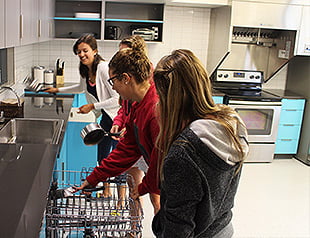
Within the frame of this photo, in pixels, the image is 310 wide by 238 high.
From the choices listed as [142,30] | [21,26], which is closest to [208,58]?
[142,30]

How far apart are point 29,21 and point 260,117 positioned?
314cm

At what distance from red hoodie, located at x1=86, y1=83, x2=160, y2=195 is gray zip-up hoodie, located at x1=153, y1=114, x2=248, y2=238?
1.14ft

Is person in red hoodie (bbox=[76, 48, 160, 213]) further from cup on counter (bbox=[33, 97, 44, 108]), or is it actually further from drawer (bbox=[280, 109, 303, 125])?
drawer (bbox=[280, 109, 303, 125])

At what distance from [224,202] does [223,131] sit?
314 mm

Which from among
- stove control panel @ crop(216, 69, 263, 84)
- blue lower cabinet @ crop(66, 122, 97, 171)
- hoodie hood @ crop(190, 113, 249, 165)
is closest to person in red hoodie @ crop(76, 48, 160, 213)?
hoodie hood @ crop(190, 113, 249, 165)

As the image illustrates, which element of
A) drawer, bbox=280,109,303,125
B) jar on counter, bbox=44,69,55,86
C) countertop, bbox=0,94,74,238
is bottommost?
drawer, bbox=280,109,303,125

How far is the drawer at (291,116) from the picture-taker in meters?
5.00

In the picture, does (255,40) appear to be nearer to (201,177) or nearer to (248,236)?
(248,236)

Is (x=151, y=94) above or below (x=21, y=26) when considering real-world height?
below

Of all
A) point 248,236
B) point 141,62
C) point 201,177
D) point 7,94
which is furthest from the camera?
point 7,94

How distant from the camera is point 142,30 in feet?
15.7

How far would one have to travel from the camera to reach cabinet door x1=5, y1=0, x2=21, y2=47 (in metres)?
2.14

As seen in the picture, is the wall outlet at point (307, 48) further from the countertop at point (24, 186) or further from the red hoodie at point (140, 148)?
the countertop at point (24, 186)

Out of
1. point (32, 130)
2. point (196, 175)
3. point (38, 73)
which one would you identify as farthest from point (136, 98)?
point (38, 73)
